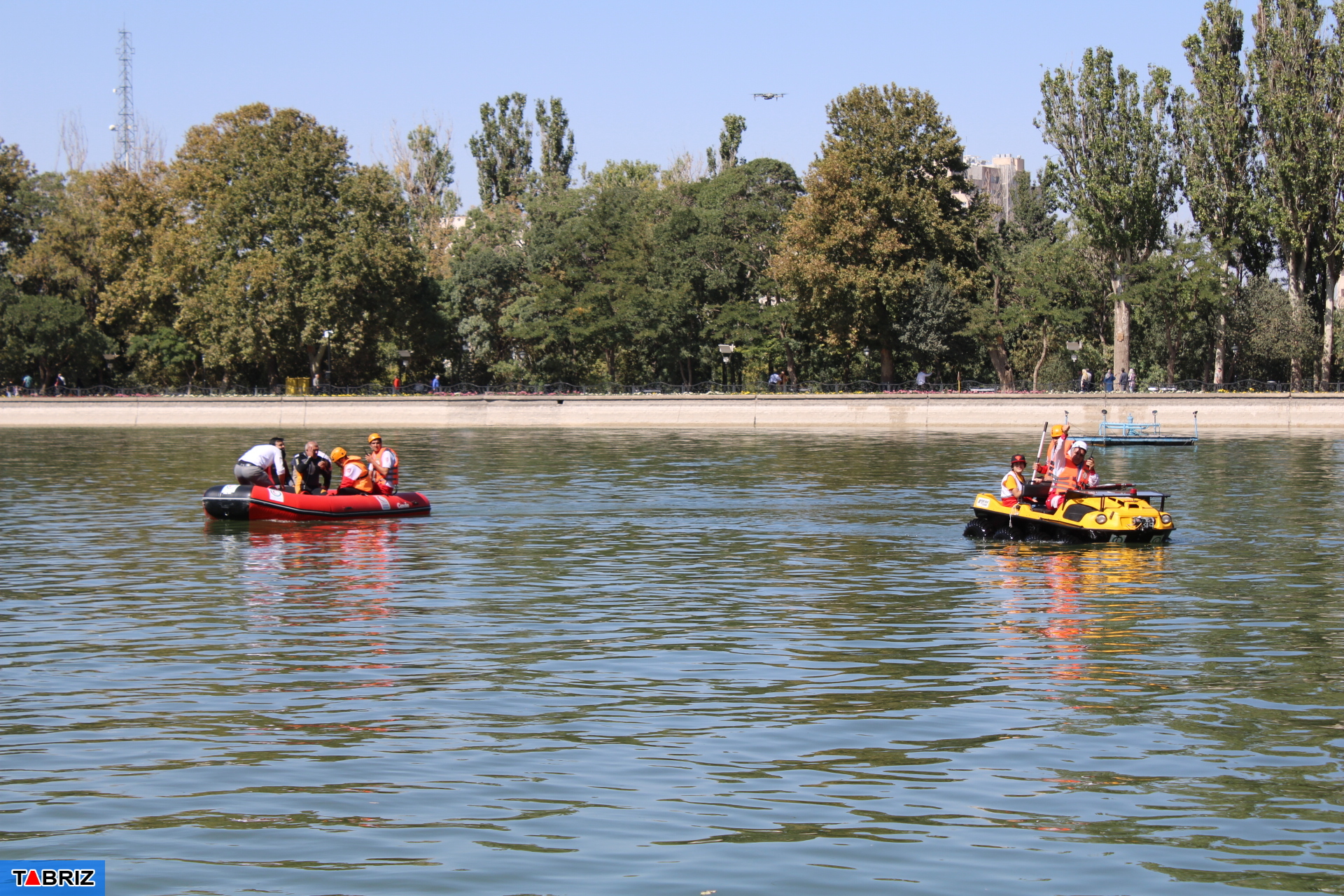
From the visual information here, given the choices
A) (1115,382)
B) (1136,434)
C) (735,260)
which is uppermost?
(735,260)

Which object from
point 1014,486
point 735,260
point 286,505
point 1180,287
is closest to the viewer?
point 1014,486

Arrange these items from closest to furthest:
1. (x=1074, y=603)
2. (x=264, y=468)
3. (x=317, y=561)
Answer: (x=1074, y=603) < (x=317, y=561) < (x=264, y=468)

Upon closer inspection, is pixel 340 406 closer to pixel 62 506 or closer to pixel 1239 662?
pixel 62 506

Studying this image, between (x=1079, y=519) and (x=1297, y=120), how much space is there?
49.1 m

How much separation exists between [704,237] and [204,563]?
59106mm

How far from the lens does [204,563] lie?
2291 centimetres

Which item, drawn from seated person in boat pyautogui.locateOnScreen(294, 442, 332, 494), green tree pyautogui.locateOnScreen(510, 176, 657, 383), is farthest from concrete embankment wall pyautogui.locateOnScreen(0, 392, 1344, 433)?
seated person in boat pyautogui.locateOnScreen(294, 442, 332, 494)

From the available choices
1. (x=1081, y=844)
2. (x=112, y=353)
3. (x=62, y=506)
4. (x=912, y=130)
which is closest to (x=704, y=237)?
(x=912, y=130)

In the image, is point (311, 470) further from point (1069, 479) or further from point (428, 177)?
point (428, 177)

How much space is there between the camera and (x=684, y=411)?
233 ft

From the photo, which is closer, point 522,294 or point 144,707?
point 144,707

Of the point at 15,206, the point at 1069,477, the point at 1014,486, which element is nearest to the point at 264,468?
the point at 1014,486

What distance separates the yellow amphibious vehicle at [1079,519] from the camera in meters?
24.0

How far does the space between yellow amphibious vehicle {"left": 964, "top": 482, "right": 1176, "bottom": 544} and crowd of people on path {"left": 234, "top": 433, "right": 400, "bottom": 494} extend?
39.0 feet
